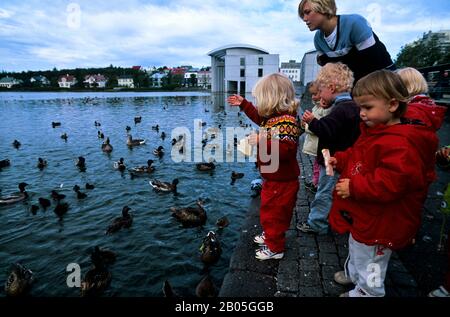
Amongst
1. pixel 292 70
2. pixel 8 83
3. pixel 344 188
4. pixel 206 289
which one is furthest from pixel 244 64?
pixel 8 83

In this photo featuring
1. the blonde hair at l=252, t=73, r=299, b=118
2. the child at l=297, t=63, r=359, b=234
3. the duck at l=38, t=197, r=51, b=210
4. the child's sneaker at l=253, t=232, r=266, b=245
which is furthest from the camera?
the duck at l=38, t=197, r=51, b=210

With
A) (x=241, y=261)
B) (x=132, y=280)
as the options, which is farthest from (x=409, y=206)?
(x=132, y=280)

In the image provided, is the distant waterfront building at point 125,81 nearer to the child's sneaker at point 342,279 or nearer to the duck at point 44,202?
the duck at point 44,202

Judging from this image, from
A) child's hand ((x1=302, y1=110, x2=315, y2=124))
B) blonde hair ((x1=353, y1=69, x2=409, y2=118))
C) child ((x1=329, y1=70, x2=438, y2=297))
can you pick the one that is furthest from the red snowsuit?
blonde hair ((x1=353, y1=69, x2=409, y2=118))

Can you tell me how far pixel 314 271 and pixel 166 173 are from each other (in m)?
7.80

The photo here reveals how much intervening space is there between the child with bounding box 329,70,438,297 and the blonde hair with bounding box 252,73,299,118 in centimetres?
87

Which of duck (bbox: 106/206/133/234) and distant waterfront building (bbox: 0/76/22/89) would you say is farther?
distant waterfront building (bbox: 0/76/22/89)

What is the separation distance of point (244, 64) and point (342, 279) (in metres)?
72.7

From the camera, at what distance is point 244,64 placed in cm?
7094

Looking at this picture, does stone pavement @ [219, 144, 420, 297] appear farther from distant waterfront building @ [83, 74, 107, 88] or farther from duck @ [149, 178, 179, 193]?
distant waterfront building @ [83, 74, 107, 88]

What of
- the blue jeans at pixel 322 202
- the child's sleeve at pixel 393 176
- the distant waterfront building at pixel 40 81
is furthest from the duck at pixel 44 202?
the distant waterfront building at pixel 40 81

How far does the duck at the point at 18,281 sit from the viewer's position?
4375 mm

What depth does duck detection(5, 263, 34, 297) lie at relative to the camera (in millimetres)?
4375
